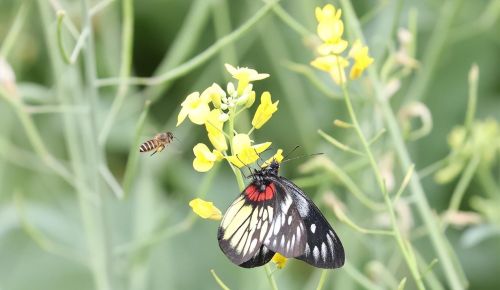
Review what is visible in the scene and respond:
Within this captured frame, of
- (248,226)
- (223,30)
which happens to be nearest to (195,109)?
(248,226)

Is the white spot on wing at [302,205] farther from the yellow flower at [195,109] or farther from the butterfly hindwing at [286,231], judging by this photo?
the yellow flower at [195,109]

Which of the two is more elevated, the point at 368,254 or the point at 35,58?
the point at 35,58

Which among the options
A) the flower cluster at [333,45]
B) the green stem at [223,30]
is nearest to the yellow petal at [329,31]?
the flower cluster at [333,45]

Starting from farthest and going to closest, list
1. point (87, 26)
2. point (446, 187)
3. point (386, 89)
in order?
point (446, 187) < point (386, 89) < point (87, 26)

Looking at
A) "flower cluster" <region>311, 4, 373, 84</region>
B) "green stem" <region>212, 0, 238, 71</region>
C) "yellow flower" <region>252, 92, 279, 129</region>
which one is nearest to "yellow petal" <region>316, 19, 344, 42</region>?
"flower cluster" <region>311, 4, 373, 84</region>

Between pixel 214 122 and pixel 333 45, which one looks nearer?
pixel 214 122

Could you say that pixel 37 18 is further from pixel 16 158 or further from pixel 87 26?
pixel 87 26

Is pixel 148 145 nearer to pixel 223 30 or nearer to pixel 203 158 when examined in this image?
pixel 203 158

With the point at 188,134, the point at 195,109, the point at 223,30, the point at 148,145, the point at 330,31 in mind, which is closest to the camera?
the point at 195,109

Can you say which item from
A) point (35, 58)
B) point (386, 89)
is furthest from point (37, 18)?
point (386, 89)
